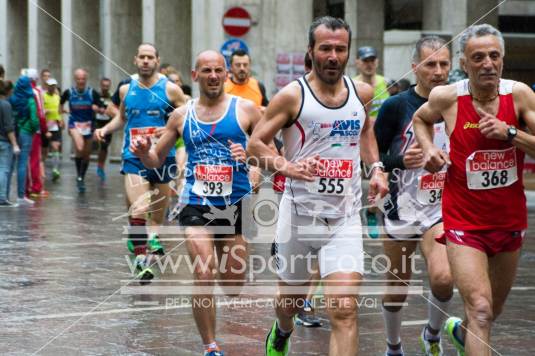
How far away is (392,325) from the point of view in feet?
24.3

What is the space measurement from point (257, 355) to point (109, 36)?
28982 mm

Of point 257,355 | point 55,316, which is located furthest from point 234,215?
point 55,316

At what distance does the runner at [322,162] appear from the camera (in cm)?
646

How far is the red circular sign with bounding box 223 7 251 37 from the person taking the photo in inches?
987

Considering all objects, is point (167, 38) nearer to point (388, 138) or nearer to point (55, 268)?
point (55, 268)

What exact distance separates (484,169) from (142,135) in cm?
532

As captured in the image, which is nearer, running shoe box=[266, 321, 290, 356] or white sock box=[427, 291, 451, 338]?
running shoe box=[266, 321, 290, 356]

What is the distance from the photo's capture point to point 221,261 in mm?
7777

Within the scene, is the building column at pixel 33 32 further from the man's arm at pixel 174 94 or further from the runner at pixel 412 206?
the runner at pixel 412 206

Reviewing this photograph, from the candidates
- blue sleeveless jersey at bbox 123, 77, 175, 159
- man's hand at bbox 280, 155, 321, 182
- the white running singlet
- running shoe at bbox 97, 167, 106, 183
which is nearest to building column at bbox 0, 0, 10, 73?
running shoe at bbox 97, 167, 106, 183

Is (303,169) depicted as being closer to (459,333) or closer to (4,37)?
(459,333)

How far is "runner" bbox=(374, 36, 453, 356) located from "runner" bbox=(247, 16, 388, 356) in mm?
837

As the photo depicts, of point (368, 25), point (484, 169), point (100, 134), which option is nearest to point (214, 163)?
point (484, 169)

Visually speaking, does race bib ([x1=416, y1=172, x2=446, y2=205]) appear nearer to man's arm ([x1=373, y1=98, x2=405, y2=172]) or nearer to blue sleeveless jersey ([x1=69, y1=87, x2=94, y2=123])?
man's arm ([x1=373, y1=98, x2=405, y2=172])
